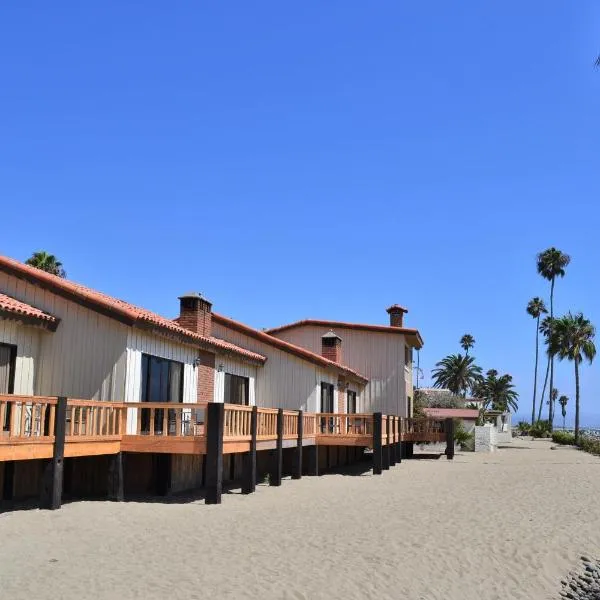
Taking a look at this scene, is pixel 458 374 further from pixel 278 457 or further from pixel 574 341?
pixel 278 457

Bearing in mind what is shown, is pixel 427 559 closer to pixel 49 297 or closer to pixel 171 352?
pixel 171 352

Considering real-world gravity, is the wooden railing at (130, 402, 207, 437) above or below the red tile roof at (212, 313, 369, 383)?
below

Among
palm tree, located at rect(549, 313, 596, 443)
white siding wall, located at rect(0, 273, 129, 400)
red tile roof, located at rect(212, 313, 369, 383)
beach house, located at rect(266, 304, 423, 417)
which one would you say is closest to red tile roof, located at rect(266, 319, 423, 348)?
beach house, located at rect(266, 304, 423, 417)

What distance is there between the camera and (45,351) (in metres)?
16.8

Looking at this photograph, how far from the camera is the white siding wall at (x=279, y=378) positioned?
26203 millimetres

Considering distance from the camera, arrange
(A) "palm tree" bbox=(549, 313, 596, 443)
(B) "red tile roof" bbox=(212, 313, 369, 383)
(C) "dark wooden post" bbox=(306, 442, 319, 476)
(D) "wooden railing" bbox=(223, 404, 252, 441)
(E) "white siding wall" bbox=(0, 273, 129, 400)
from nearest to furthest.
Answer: (E) "white siding wall" bbox=(0, 273, 129, 400), (D) "wooden railing" bbox=(223, 404, 252, 441), (C) "dark wooden post" bbox=(306, 442, 319, 476), (B) "red tile roof" bbox=(212, 313, 369, 383), (A) "palm tree" bbox=(549, 313, 596, 443)

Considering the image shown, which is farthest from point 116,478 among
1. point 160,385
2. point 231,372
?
point 231,372

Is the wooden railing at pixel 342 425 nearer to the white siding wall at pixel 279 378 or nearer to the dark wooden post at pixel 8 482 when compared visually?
the white siding wall at pixel 279 378

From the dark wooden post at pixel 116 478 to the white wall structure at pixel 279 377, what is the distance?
10390mm

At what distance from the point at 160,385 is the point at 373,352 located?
66.1 feet

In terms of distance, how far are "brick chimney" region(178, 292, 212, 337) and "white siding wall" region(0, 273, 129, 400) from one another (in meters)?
4.26

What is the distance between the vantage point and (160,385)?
1797 centimetres

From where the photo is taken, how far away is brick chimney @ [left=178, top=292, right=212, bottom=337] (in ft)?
67.7

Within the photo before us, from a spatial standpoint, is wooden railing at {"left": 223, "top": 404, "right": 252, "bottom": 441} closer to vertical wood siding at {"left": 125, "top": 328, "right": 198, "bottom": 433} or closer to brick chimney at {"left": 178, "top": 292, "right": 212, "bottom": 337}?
vertical wood siding at {"left": 125, "top": 328, "right": 198, "bottom": 433}
